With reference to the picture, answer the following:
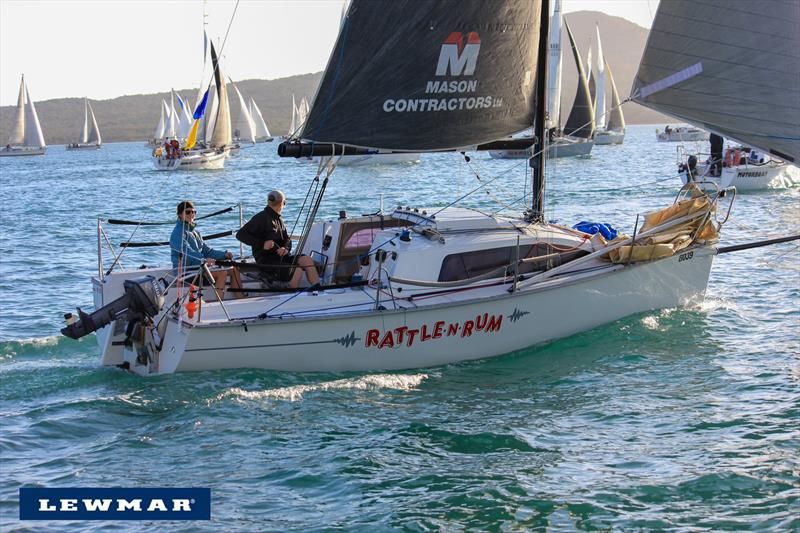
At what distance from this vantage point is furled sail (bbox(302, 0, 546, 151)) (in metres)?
12.0

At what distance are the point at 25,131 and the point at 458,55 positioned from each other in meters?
108

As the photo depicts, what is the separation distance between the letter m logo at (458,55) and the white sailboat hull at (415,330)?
9.66 ft

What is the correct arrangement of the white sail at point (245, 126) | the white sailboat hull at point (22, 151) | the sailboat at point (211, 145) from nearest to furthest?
the sailboat at point (211, 145) → the white sail at point (245, 126) → the white sailboat hull at point (22, 151)

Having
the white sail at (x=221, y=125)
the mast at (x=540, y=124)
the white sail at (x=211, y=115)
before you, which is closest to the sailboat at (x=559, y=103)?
the white sail at (x=221, y=125)

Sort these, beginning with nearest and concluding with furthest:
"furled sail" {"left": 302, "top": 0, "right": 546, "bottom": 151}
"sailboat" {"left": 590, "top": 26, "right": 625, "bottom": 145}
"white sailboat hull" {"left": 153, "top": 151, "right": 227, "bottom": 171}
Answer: "furled sail" {"left": 302, "top": 0, "right": 546, "bottom": 151}, "white sailboat hull" {"left": 153, "top": 151, "right": 227, "bottom": 171}, "sailboat" {"left": 590, "top": 26, "right": 625, "bottom": 145}

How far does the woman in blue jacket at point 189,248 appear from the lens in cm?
1216

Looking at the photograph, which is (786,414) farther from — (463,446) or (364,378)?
(364,378)

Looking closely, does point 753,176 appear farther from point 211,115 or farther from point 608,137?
point 608,137

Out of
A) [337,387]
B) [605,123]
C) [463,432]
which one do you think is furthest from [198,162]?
[463,432]

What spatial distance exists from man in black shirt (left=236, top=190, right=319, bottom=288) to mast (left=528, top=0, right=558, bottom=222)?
3303 millimetres

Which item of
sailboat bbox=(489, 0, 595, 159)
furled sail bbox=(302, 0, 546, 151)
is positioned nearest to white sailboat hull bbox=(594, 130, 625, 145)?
sailboat bbox=(489, 0, 595, 159)

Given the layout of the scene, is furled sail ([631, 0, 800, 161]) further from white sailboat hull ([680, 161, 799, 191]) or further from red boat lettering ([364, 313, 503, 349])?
white sailboat hull ([680, 161, 799, 191])

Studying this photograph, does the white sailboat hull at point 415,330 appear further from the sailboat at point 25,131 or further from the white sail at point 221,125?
the sailboat at point 25,131

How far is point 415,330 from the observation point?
452 inches
